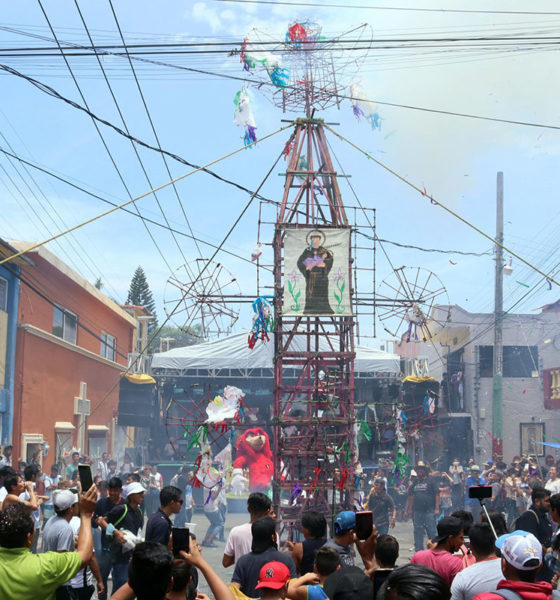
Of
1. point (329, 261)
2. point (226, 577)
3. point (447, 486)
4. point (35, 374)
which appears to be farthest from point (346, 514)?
point (35, 374)

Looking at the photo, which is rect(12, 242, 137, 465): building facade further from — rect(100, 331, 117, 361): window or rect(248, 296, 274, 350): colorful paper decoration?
rect(248, 296, 274, 350): colorful paper decoration

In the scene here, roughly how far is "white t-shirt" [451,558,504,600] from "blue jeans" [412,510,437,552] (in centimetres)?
1103

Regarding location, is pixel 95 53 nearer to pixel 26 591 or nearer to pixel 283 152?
pixel 283 152

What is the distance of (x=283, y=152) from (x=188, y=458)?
15.8 meters

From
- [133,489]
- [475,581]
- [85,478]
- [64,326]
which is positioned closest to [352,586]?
[475,581]

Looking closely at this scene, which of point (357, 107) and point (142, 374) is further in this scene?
point (142, 374)

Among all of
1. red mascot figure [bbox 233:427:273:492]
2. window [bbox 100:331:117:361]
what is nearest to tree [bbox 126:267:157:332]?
window [bbox 100:331:117:361]

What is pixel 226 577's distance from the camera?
41.4 feet

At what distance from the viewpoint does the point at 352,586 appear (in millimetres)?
4438

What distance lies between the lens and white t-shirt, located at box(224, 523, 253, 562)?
635 centimetres

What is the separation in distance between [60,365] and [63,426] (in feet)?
6.92

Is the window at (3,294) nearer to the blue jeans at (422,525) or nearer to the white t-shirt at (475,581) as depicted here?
the blue jeans at (422,525)

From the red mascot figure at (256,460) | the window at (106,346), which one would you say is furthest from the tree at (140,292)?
the red mascot figure at (256,460)

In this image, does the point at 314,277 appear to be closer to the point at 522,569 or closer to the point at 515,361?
the point at 522,569
